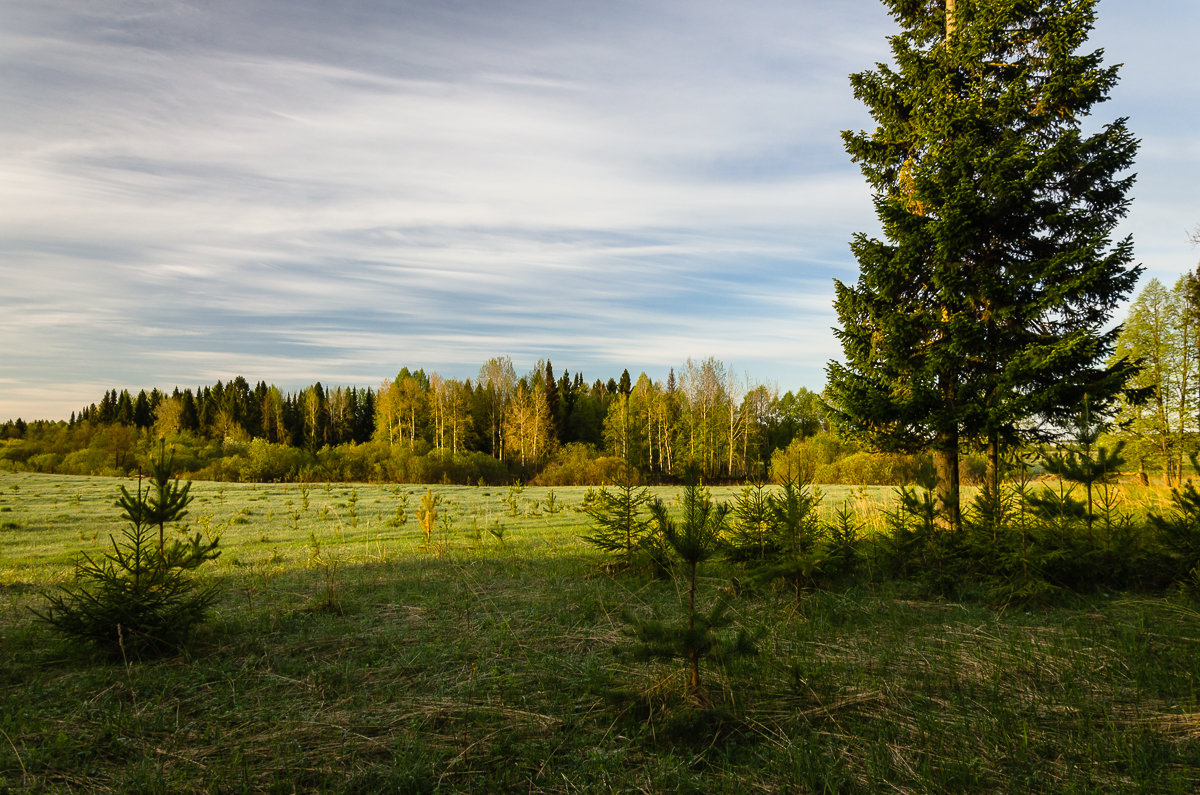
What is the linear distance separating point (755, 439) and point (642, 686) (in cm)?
4910

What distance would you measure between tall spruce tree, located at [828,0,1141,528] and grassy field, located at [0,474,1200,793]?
3648mm

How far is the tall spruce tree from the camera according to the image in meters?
8.94

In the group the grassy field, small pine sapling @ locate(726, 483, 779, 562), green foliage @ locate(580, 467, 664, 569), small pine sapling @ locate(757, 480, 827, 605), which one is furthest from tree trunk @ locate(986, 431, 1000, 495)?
green foliage @ locate(580, 467, 664, 569)

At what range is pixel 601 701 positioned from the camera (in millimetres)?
3844

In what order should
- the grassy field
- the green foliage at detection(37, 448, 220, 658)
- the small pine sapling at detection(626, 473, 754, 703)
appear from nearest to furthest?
the grassy field → the small pine sapling at detection(626, 473, 754, 703) → the green foliage at detection(37, 448, 220, 658)

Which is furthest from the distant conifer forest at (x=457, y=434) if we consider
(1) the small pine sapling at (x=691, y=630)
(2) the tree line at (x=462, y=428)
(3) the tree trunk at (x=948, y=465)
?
(1) the small pine sapling at (x=691, y=630)

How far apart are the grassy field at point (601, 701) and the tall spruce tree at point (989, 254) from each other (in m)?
3.65

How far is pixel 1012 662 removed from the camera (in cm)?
436

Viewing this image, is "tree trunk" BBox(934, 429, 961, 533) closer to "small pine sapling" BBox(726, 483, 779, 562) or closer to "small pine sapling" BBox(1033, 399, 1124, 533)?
"small pine sapling" BBox(1033, 399, 1124, 533)

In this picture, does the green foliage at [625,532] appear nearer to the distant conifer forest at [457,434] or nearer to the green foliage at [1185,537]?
the green foliage at [1185,537]

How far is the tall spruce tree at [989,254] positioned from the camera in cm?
894

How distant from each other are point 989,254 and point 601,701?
388 inches

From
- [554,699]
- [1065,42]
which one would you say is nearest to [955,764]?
[554,699]

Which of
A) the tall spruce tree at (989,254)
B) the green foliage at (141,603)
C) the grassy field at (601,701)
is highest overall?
the tall spruce tree at (989,254)
